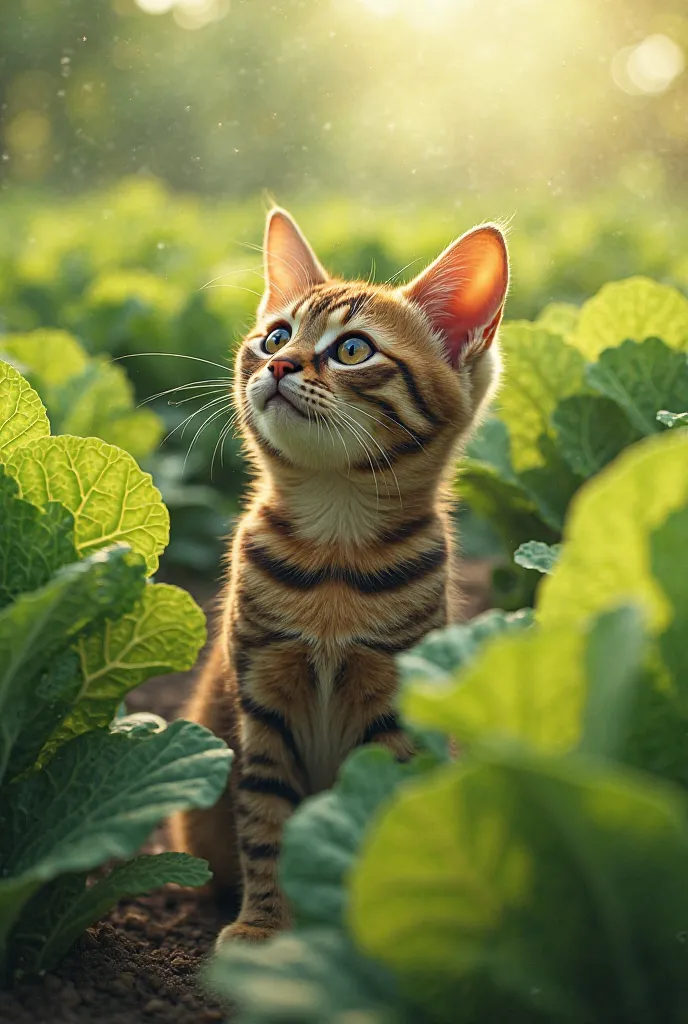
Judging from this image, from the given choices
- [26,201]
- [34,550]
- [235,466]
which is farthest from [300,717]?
[26,201]

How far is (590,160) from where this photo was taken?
1273 cm

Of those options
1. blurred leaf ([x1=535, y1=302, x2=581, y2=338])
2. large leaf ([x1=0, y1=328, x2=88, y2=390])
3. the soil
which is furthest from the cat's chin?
large leaf ([x1=0, y1=328, x2=88, y2=390])

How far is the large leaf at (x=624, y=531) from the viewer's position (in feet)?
4.65

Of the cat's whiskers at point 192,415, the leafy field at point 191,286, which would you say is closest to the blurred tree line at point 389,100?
the leafy field at point 191,286

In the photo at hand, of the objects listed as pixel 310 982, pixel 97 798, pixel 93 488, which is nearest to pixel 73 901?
pixel 97 798

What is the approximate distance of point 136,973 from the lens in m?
2.22

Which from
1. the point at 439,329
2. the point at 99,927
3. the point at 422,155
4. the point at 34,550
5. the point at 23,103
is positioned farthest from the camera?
the point at 23,103

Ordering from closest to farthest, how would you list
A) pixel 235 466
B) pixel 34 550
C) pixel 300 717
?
pixel 34 550 < pixel 300 717 < pixel 235 466

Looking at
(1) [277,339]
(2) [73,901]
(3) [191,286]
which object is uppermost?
(1) [277,339]

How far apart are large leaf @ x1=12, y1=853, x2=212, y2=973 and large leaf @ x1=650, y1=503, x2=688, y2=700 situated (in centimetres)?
94

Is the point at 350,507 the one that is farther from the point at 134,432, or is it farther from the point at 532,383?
the point at 134,432

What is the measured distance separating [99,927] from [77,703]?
63cm

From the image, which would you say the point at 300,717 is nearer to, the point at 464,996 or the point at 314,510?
the point at 314,510

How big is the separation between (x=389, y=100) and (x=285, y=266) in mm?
9333
